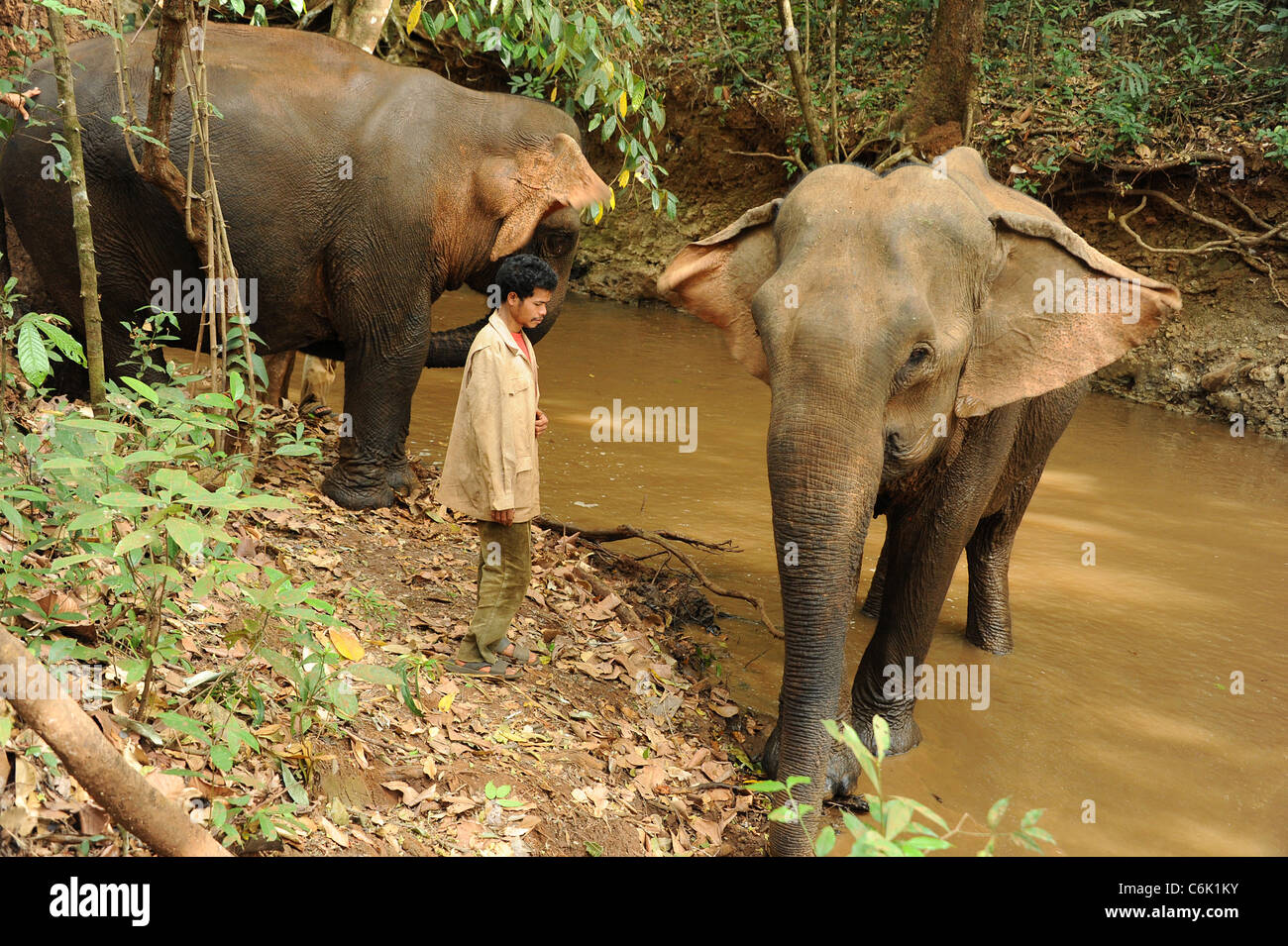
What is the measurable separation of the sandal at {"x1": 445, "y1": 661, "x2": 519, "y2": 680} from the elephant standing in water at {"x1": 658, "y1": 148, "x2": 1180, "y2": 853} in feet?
3.79

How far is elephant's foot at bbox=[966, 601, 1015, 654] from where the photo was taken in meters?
6.03

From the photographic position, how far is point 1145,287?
4.40 m

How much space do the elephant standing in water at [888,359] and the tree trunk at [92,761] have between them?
2.08 m

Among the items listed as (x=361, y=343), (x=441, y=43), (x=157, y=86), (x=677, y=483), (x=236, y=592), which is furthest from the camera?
(x=441, y=43)

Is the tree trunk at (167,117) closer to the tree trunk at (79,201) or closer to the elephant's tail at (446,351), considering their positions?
the tree trunk at (79,201)

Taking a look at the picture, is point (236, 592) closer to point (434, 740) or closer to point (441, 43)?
point (434, 740)

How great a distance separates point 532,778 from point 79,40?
4.67m

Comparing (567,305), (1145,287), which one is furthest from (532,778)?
(567,305)

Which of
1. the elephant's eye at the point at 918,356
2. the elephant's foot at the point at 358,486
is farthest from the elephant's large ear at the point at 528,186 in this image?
the elephant's eye at the point at 918,356

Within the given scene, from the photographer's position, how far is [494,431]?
4.38 meters

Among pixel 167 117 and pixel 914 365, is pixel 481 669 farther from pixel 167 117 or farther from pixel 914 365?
pixel 167 117

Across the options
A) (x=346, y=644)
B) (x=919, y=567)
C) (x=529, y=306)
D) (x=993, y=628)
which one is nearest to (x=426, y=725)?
(x=346, y=644)

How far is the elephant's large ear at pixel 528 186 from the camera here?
21.0ft

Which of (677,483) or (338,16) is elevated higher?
(338,16)
